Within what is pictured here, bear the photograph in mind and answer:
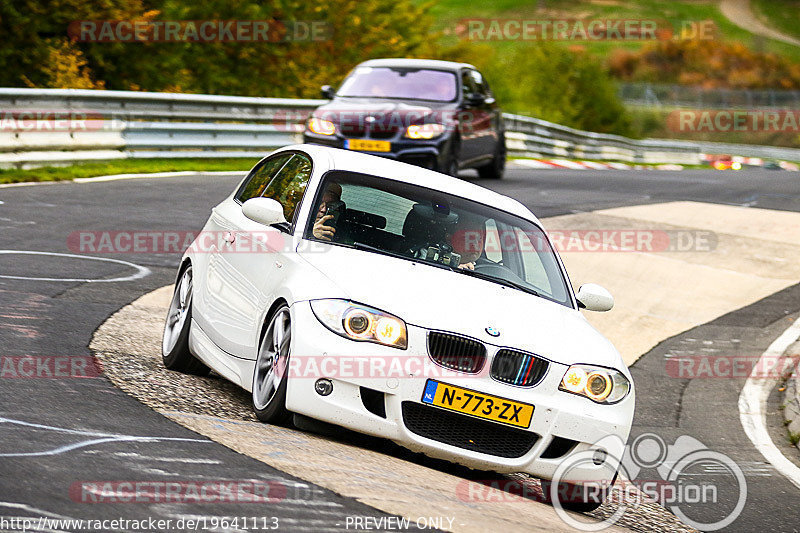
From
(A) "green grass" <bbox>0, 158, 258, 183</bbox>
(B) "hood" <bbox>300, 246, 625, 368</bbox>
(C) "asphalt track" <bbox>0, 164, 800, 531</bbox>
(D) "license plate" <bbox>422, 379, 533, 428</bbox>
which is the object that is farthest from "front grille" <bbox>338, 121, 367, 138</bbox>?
(D) "license plate" <bbox>422, 379, 533, 428</bbox>

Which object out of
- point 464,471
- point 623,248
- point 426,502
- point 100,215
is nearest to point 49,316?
point 464,471

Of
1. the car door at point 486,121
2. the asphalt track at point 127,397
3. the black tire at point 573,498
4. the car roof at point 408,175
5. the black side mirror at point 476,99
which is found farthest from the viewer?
the car door at point 486,121

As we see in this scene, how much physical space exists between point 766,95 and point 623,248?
62031 millimetres

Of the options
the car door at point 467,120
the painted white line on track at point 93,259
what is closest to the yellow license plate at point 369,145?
the car door at point 467,120

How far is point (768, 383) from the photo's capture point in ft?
35.1

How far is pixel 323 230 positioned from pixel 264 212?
1.13 ft

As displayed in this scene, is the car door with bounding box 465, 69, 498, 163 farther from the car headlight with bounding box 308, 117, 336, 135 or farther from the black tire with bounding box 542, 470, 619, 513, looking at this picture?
the black tire with bounding box 542, 470, 619, 513

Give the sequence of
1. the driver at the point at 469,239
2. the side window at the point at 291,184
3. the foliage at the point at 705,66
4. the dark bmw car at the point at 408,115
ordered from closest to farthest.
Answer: the driver at the point at 469,239 → the side window at the point at 291,184 → the dark bmw car at the point at 408,115 → the foliage at the point at 705,66

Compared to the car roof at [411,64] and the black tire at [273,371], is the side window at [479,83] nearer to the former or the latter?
the car roof at [411,64]

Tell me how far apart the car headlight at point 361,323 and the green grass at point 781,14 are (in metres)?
145

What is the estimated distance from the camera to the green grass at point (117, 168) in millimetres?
16688

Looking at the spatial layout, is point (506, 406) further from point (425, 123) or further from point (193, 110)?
point (193, 110)

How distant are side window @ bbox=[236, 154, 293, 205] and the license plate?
239cm

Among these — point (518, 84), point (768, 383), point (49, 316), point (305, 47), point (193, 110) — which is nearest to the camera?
point (49, 316)
